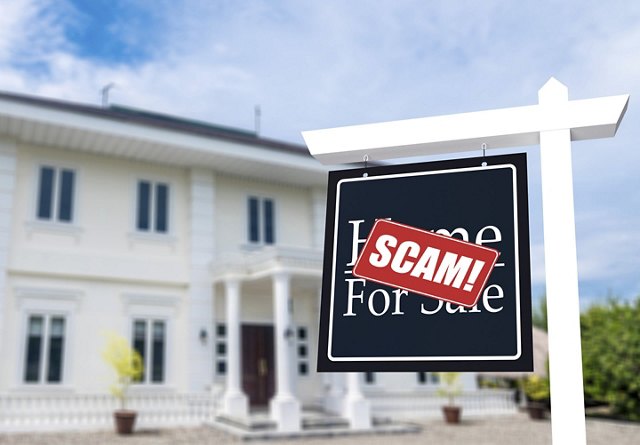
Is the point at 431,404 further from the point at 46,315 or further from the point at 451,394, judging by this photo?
the point at 46,315

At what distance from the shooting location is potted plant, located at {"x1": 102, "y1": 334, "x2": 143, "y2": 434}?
1315cm

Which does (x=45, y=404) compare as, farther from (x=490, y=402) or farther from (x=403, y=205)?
(x=403, y=205)

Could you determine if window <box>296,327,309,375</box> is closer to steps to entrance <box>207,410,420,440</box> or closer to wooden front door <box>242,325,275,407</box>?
wooden front door <box>242,325,275,407</box>

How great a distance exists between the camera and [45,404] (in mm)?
13672

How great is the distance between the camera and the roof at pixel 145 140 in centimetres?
1427

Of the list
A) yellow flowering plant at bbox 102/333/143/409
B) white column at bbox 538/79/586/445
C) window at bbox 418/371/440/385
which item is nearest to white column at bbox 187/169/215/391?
yellow flowering plant at bbox 102/333/143/409

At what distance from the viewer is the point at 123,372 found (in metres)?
13.6

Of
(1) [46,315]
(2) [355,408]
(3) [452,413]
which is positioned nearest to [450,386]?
(3) [452,413]

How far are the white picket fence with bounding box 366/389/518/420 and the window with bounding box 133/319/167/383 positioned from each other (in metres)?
5.41

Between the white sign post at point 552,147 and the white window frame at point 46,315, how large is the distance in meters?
12.9

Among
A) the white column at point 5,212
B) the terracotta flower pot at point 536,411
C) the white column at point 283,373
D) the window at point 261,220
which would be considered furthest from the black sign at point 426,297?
the terracotta flower pot at point 536,411

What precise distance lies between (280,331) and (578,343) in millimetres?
12324

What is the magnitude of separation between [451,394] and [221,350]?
5818mm

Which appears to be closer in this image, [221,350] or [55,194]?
[55,194]
